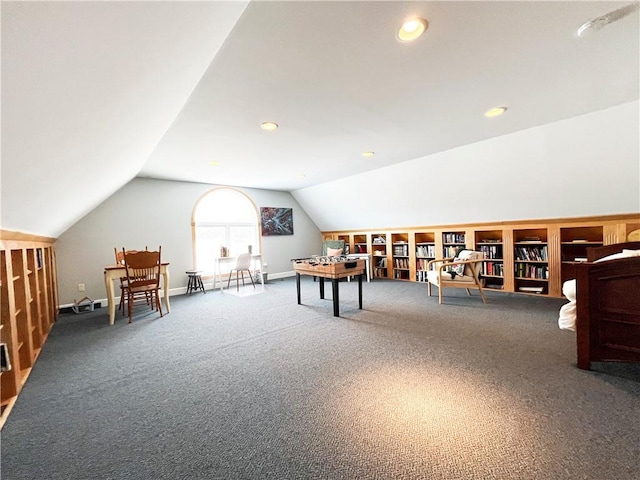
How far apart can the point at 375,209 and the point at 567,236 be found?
134 inches

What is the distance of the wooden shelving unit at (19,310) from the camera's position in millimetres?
1987

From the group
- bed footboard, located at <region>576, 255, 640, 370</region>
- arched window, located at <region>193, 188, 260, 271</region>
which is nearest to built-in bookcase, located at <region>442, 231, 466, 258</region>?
bed footboard, located at <region>576, 255, 640, 370</region>

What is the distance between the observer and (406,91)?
2367mm

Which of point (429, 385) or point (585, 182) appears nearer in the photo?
point (429, 385)

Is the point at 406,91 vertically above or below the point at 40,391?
above

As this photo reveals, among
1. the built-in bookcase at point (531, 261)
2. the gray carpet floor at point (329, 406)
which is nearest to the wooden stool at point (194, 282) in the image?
the gray carpet floor at point (329, 406)

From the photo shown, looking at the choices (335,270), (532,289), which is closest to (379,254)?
(532,289)

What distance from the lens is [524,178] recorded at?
13.1ft

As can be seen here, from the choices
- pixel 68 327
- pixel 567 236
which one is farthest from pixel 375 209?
pixel 68 327

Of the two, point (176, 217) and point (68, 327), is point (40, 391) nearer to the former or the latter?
point (68, 327)

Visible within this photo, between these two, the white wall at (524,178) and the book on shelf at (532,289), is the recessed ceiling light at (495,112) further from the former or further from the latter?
the book on shelf at (532,289)

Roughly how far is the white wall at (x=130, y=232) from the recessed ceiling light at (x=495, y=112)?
525 cm

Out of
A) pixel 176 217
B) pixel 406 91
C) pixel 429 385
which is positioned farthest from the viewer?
pixel 176 217

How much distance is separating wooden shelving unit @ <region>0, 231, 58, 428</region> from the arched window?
8.85 ft
